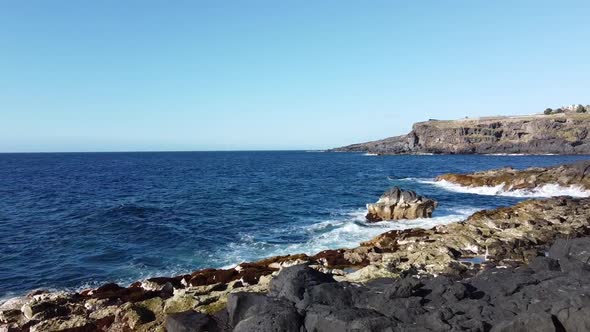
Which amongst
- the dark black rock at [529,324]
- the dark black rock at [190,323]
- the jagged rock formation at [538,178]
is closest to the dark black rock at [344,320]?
the dark black rock at [529,324]

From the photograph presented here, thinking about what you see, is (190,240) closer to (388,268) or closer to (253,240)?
(253,240)

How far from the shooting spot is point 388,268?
1747 centimetres

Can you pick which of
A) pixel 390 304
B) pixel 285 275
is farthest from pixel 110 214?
pixel 390 304

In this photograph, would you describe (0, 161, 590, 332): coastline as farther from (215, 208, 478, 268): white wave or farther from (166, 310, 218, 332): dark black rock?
(215, 208, 478, 268): white wave

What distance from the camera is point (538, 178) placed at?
5388 cm

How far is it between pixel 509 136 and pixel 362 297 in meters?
180

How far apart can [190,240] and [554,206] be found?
29.4 metres

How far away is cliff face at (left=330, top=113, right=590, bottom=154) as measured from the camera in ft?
487

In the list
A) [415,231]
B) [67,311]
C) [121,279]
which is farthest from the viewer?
[415,231]

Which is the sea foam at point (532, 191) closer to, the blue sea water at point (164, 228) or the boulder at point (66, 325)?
the blue sea water at point (164, 228)

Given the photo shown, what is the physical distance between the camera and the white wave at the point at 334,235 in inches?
1039

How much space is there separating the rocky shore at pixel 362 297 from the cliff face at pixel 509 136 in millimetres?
152958

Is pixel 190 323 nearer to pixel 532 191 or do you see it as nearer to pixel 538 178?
pixel 532 191

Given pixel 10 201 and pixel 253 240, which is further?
pixel 10 201
